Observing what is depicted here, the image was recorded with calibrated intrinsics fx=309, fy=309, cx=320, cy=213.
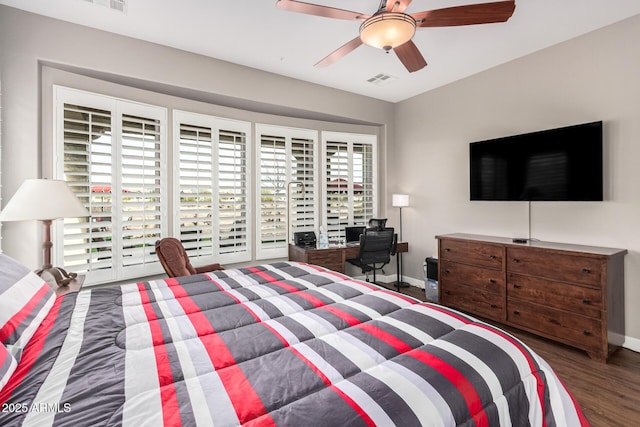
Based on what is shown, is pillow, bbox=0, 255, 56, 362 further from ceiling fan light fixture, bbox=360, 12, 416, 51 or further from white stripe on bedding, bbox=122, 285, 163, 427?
ceiling fan light fixture, bbox=360, 12, 416, 51

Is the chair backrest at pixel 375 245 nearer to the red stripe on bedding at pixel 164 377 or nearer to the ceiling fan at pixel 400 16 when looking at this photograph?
the ceiling fan at pixel 400 16

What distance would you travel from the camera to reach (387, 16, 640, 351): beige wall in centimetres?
275

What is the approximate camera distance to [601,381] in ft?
7.43

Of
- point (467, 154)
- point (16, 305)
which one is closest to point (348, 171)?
point (467, 154)

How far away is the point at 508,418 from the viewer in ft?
3.45

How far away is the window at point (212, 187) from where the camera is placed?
346 cm

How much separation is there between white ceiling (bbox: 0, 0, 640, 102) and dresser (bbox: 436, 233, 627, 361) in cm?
203

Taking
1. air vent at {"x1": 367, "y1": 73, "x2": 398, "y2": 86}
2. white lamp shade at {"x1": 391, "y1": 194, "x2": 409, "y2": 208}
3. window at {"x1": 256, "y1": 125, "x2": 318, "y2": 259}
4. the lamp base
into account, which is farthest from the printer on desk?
the lamp base

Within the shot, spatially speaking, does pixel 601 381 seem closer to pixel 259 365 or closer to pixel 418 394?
pixel 418 394

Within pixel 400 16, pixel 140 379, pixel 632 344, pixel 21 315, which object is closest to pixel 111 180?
pixel 21 315

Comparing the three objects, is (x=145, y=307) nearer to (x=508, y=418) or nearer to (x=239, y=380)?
(x=239, y=380)

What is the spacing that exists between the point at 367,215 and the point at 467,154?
164 cm

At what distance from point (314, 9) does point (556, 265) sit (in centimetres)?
292

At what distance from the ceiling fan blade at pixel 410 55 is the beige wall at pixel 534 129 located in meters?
1.66
